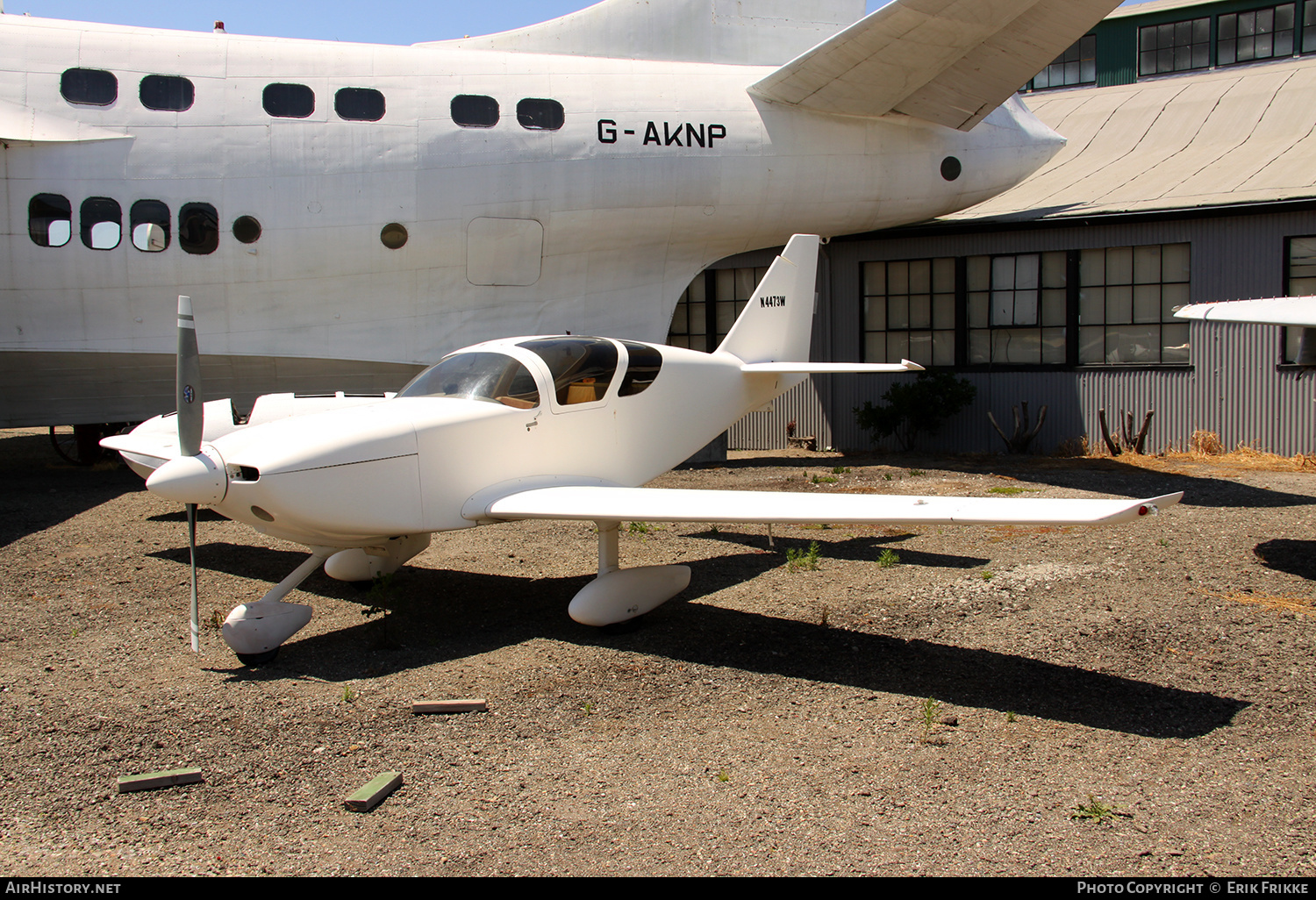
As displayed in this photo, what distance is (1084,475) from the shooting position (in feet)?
42.8

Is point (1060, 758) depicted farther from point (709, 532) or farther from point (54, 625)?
point (54, 625)

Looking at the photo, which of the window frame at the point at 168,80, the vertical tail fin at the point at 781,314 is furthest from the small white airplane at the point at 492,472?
the window frame at the point at 168,80

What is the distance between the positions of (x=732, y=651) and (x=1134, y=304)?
12.3 metres

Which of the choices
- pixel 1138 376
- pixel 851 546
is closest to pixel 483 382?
pixel 851 546

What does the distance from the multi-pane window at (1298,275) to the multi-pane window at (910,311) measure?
5.02m

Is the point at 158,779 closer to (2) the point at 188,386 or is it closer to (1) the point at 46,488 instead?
(2) the point at 188,386

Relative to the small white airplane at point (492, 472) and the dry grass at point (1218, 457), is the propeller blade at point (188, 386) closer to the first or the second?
the small white airplane at point (492, 472)

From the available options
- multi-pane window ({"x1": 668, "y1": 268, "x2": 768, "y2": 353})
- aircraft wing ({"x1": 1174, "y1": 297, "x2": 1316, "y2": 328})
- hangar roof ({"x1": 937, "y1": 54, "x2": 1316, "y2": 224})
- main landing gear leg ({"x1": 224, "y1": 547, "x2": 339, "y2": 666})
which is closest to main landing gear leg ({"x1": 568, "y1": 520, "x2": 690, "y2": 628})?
main landing gear leg ({"x1": 224, "y1": 547, "x2": 339, "y2": 666})

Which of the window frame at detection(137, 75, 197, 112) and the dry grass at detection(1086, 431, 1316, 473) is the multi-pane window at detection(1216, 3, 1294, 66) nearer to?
the dry grass at detection(1086, 431, 1316, 473)

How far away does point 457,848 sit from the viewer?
374 cm

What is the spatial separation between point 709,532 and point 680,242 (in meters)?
5.97

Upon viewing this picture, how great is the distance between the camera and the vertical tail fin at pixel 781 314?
9906 mm

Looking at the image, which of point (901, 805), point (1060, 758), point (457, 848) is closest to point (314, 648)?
point (457, 848)

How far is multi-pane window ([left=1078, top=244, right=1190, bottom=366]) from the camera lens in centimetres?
1498
